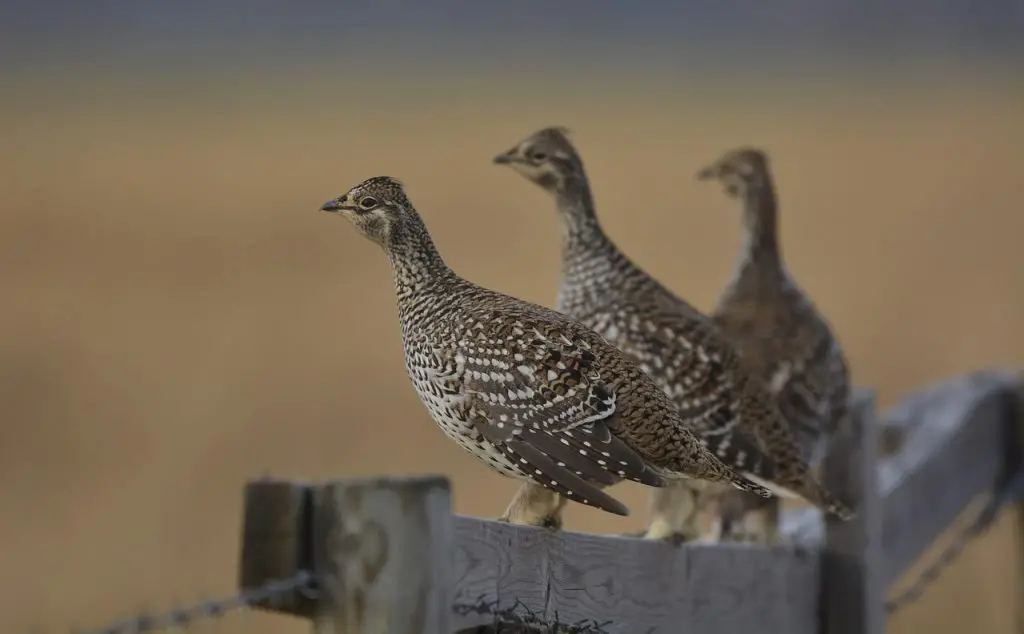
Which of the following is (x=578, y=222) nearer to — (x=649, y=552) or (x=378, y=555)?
(x=649, y=552)

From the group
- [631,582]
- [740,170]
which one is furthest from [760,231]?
[631,582]

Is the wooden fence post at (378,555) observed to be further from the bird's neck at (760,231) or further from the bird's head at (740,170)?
the bird's head at (740,170)

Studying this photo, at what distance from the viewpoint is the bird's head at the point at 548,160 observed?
7277 mm

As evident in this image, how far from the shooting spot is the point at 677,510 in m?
6.36

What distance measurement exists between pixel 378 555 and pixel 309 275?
13.6m

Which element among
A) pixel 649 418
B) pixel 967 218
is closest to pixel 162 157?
pixel 967 218

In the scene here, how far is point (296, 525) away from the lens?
141 inches

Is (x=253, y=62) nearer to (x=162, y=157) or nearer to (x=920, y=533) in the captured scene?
(x=162, y=157)

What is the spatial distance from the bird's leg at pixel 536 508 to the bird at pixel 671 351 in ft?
2.50

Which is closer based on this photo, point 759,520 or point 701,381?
point 701,381

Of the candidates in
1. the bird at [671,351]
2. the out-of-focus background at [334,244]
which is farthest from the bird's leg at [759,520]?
the out-of-focus background at [334,244]

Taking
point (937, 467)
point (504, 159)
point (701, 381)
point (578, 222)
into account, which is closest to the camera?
point (701, 381)

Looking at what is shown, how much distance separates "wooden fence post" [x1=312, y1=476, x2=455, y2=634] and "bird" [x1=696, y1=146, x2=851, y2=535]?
10.3 feet

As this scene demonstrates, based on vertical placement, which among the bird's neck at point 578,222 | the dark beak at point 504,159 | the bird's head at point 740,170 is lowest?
the bird's neck at point 578,222
